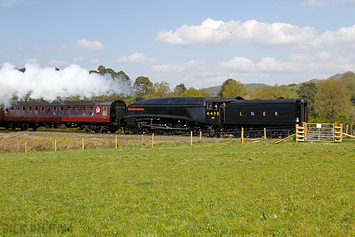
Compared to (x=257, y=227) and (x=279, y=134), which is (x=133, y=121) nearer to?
(x=279, y=134)

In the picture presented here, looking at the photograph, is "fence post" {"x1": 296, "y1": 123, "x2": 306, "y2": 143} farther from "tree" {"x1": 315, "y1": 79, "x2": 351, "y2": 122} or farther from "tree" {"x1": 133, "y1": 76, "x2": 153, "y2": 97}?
"tree" {"x1": 133, "y1": 76, "x2": 153, "y2": 97}

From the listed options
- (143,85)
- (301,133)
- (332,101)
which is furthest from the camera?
(143,85)

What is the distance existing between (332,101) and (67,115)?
54.5 m

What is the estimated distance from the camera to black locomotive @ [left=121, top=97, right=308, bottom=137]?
29.8 metres

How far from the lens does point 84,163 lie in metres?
18.3

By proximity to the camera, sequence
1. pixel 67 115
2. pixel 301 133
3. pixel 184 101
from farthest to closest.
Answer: pixel 67 115 < pixel 184 101 < pixel 301 133

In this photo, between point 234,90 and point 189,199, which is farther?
point 234,90

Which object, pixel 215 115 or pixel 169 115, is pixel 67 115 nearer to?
pixel 169 115

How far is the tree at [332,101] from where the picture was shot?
216 ft

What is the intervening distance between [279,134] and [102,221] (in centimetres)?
2519

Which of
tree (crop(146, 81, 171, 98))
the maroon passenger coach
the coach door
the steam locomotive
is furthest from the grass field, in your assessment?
tree (crop(146, 81, 171, 98))

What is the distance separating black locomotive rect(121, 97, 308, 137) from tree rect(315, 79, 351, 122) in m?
41.8

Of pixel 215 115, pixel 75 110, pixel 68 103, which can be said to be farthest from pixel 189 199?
pixel 68 103

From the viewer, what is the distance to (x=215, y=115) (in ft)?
106
